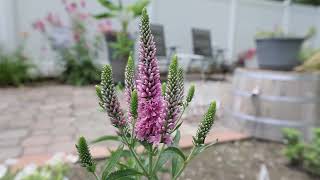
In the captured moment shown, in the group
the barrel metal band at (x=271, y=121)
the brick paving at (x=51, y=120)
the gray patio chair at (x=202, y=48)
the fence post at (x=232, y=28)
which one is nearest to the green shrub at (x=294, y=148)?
the barrel metal band at (x=271, y=121)

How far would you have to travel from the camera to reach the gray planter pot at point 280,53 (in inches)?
141

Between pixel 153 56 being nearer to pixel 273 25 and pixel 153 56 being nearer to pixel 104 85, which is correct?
pixel 104 85

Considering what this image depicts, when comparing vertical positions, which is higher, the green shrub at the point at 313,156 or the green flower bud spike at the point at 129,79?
the green flower bud spike at the point at 129,79

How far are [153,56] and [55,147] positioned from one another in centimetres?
215

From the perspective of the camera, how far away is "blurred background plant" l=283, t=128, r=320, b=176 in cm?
258

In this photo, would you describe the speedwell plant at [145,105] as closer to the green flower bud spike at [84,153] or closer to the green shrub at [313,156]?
the green flower bud spike at [84,153]

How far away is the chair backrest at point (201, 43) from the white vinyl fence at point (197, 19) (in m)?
0.60

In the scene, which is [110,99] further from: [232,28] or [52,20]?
[232,28]

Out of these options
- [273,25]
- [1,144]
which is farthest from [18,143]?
[273,25]

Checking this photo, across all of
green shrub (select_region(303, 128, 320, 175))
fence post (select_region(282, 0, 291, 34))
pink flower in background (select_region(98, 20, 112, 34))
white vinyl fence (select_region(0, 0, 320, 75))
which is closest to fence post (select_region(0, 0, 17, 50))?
white vinyl fence (select_region(0, 0, 320, 75))

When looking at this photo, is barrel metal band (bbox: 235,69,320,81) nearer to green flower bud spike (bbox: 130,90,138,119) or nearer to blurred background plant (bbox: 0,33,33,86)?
green flower bud spike (bbox: 130,90,138,119)

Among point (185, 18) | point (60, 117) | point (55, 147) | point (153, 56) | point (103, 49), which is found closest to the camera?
point (153, 56)

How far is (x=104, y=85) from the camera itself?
0.96 metres

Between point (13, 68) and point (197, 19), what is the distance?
4313mm
